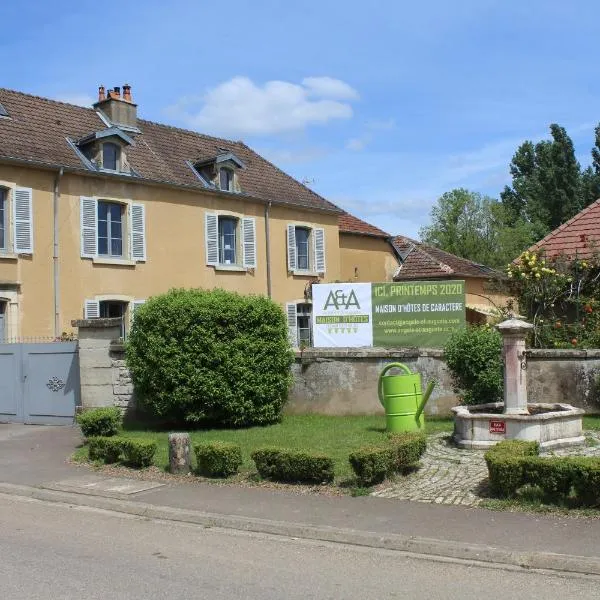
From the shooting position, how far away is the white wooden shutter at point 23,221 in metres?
21.3

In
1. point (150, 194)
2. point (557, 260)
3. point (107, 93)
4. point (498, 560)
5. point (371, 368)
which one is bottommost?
point (498, 560)

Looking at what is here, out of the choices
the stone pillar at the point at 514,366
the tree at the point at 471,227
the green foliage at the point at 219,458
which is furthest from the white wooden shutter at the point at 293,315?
the tree at the point at 471,227

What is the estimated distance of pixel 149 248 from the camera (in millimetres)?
24547

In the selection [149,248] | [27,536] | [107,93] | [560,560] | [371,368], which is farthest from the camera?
[107,93]

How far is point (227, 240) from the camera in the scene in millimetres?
27406

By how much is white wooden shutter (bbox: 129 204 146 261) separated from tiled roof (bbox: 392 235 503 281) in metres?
13.7

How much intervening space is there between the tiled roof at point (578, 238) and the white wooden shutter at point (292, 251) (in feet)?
37.5

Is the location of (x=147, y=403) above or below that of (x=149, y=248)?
below

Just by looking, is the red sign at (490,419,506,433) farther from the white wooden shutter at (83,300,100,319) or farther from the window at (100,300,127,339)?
the window at (100,300,127,339)

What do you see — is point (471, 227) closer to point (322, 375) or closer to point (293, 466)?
point (322, 375)

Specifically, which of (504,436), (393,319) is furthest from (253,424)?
(504,436)

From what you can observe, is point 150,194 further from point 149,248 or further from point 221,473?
point 221,473

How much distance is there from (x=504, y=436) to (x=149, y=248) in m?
15.6

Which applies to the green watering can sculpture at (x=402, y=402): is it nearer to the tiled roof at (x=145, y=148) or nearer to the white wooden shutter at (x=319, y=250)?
the tiled roof at (x=145, y=148)
